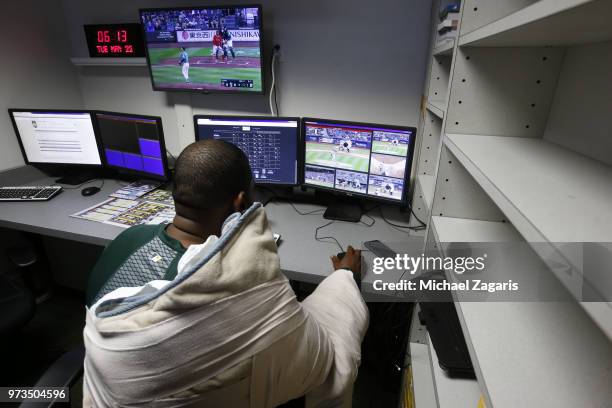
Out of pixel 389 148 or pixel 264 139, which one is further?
pixel 264 139

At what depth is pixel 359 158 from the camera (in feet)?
5.07

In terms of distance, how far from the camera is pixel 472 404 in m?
0.82

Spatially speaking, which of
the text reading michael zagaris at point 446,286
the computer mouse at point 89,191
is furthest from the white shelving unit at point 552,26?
the computer mouse at point 89,191

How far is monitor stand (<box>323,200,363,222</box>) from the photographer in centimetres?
163

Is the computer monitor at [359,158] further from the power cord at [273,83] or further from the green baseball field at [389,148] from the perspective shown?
the power cord at [273,83]

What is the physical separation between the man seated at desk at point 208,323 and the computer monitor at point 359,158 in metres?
0.78

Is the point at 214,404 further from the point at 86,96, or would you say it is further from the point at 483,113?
the point at 86,96

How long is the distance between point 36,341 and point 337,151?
2.12 metres

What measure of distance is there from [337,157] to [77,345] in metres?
1.85

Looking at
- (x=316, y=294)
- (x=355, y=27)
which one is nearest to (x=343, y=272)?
(x=316, y=294)

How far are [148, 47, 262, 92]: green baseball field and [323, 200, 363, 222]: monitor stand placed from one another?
0.76 metres

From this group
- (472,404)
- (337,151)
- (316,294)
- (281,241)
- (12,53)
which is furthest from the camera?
(12,53)

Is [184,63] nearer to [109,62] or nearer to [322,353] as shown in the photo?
[109,62]

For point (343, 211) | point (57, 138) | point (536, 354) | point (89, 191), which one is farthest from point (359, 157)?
point (57, 138)
